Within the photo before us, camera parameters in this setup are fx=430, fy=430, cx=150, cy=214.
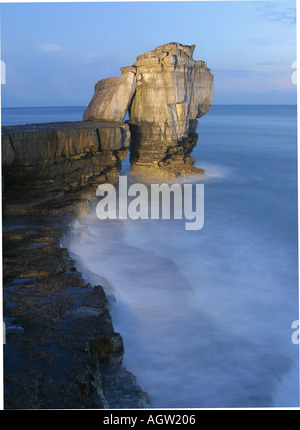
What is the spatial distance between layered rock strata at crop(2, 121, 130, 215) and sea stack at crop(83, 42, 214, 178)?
1.81 meters

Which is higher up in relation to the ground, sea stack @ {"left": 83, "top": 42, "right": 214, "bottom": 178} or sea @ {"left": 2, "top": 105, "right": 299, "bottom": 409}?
sea stack @ {"left": 83, "top": 42, "right": 214, "bottom": 178}

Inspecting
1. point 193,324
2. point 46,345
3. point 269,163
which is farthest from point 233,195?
point 46,345

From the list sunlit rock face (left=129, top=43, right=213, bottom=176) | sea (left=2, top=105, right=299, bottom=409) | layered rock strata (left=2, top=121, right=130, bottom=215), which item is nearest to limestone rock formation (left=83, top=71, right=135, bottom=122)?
sunlit rock face (left=129, top=43, right=213, bottom=176)

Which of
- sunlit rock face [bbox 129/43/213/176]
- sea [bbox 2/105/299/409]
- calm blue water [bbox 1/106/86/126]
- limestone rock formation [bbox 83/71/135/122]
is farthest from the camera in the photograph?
calm blue water [bbox 1/106/86/126]

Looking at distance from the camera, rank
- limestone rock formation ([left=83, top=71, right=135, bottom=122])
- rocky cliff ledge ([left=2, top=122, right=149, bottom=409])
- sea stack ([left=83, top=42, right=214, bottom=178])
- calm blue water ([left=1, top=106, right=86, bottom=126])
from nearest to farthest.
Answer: rocky cliff ledge ([left=2, top=122, right=149, bottom=409]) → limestone rock formation ([left=83, top=71, right=135, bottom=122]) → sea stack ([left=83, top=42, right=214, bottom=178]) → calm blue water ([left=1, top=106, right=86, bottom=126])

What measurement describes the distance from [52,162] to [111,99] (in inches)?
149

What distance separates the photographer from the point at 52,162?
8062 mm

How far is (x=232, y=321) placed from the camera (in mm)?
5266

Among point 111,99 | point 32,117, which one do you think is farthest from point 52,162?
point 32,117

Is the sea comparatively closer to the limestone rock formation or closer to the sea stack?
the sea stack

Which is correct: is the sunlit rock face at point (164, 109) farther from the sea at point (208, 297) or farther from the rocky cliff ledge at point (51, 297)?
the rocky cliff ledge at point (51, 297)

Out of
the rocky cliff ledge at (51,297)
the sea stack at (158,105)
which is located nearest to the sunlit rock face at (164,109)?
the sea stack at (158,105)

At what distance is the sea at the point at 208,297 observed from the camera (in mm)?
4141

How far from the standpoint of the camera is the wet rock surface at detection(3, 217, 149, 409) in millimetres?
3150
